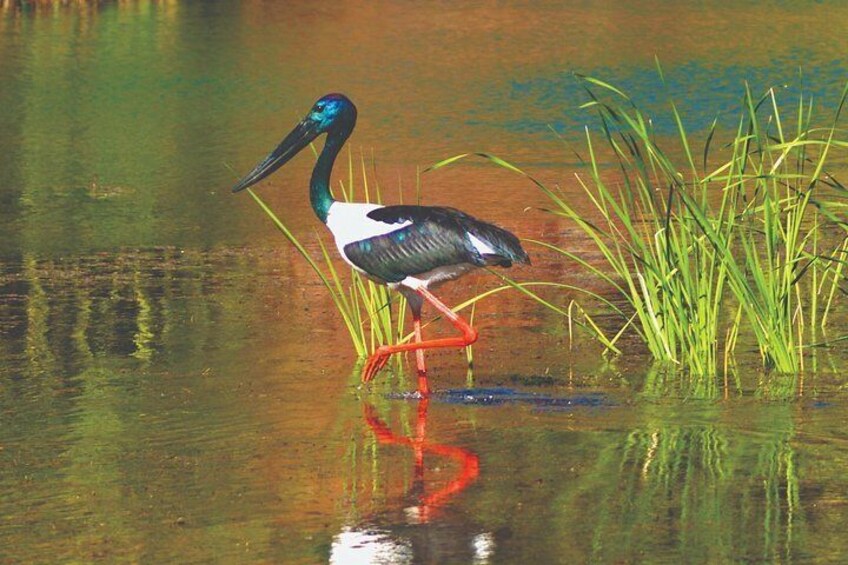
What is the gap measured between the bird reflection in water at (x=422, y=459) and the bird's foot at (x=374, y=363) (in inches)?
9.9

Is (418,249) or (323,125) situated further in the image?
(323,125)

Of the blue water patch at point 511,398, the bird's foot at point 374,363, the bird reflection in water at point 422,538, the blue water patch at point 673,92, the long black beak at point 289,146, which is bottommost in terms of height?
the bird reflection in water at point 422,538

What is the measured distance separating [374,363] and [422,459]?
1.38 meters

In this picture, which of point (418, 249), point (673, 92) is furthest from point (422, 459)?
point (673, 92)

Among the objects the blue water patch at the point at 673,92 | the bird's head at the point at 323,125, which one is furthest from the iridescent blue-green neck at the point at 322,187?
the blue water patch at the point at 673,92

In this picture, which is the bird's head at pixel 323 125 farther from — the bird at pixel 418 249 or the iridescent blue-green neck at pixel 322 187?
the bird at pixel 418 249

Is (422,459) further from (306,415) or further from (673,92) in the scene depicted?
(673,92)

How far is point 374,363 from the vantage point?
877cm

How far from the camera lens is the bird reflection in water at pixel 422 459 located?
668 centimetres

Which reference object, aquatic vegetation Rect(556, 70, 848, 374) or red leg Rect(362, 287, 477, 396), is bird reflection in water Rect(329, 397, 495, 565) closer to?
red leg Rect(362, 287, 477, 396)

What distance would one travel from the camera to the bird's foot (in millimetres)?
8695

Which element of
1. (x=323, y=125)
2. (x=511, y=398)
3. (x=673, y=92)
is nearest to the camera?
(x=511, y=398)

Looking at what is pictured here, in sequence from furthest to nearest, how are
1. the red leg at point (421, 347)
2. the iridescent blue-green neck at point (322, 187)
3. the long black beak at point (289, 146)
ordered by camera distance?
the long black beak at point (289, 146) → the iridescent blue-green neck at point (322, 187) → the red leg at point (421, 347)

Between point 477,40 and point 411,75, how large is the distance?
6.26 meters
